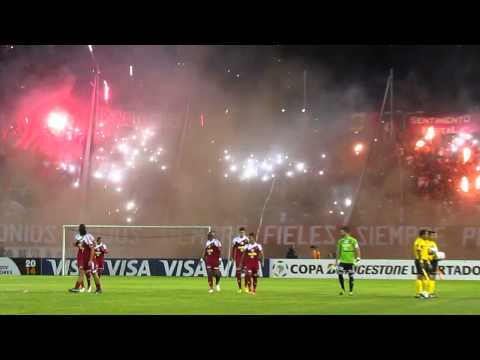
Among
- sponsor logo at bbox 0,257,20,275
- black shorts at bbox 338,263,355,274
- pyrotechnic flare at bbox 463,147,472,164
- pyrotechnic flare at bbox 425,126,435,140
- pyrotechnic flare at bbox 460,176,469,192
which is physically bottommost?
sponsor logo at bbox 0,257,20,275

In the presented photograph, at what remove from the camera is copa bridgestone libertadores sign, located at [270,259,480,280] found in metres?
45.0

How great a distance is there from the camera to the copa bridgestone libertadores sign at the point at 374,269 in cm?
4497

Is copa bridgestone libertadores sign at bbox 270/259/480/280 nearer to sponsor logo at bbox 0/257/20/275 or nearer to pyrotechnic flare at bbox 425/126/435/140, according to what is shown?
sponsor logo at bbox 0/257/20/275

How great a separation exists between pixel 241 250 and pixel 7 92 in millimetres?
43744

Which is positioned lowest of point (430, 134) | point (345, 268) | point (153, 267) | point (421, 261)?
point (153, 267)

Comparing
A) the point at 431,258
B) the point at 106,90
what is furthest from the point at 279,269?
the point at 106,90

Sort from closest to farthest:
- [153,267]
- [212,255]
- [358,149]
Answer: [212,255]
[153,267]
[358,149]

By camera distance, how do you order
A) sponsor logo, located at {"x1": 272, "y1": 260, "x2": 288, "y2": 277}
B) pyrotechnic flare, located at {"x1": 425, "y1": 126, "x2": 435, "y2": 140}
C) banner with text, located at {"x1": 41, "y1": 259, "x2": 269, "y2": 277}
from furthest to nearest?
pyrotechnic flare, located at {"x1": 425, "y1": 126, "x2": 435, "y2": 140} < banner with text, located at {"x1": 41, "y1": 259, "x2": 269, "y2": 277} < sponsor logo, located at {"x1": 272, "y1": 260, "x2": 288, "y2": 277}

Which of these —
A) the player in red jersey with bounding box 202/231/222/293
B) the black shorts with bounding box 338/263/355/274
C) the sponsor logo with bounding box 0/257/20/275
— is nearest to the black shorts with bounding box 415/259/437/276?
the black shorts with bounding box 338/263/355/274

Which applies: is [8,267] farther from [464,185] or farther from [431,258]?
[464,185]

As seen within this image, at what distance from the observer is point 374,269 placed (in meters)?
45.9
